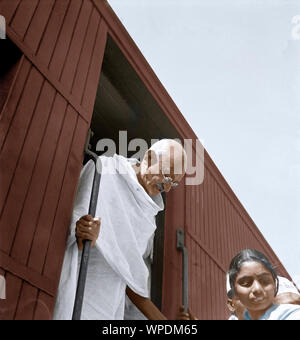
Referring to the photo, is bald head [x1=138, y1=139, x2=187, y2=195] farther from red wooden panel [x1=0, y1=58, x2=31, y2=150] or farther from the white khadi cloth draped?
red wooden panel [x1=0, y1=58, x2=31, y2=150]

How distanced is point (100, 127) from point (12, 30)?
198 cm

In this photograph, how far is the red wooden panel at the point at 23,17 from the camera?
2.23 m

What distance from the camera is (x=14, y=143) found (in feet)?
6.53

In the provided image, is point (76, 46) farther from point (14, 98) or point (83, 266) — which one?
point (83, 266)

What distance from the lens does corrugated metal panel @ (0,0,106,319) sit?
1835mm

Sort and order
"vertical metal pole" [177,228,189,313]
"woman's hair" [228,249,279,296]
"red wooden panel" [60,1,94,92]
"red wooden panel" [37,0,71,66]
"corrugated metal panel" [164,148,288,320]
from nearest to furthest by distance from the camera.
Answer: "woman's hair" [228,249,279,296] → "red wooden panel" [37,0,71,66] → "red wooden panel" [60,1,94,92] → "vertical metal pole" [177,228,189,313] → "corrugated metal panel" [164,148,288,320]

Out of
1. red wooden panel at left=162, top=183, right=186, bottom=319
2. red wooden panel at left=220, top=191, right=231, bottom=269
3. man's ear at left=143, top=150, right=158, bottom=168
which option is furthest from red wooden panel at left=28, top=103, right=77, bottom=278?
red wooden panel at left=220, top=191, right=231, bottom=269

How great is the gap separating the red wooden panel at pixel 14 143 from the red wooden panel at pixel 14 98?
2 centimetres

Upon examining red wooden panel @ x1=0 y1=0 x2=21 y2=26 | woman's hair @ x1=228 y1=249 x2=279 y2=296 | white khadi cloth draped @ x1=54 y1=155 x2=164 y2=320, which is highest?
red wooden panel @ x1=0 y1=0 x2=21 y2=26

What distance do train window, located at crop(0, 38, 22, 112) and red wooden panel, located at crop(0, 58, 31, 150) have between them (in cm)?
3

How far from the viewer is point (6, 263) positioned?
68.6 inches

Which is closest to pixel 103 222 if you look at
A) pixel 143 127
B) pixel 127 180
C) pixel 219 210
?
pixel 127 180

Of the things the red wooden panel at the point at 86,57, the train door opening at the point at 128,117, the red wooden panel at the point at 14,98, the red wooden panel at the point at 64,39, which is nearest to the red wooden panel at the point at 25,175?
the red wooden panel at the point at 14,98
